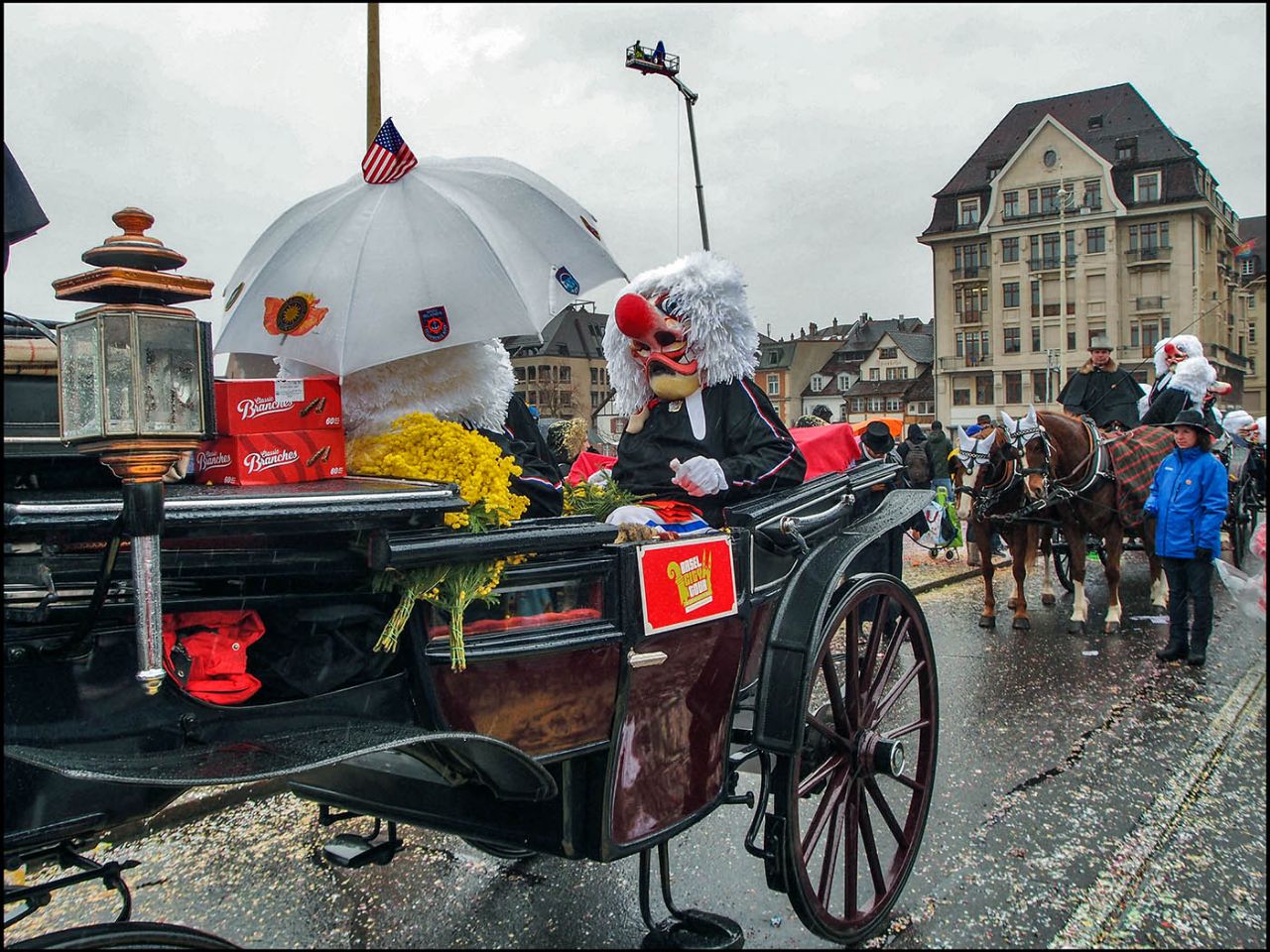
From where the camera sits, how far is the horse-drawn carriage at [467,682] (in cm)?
165

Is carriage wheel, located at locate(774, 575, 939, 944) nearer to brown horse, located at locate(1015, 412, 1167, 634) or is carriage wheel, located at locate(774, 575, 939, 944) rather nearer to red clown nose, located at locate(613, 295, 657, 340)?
red clown nose, located at locate(613, 295, 657, 340)

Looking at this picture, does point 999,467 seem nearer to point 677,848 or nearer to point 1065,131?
point 1065,131

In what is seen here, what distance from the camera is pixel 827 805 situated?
3018mm

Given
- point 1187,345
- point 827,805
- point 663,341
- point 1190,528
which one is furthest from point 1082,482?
point 827,805

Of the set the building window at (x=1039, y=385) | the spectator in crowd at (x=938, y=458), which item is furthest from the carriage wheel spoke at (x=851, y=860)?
the building window at (x=1039, y=385)

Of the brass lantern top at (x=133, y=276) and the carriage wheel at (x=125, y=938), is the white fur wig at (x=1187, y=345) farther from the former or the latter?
the carriage wheel at (x=125, y=938)

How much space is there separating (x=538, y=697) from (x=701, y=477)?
109 cm

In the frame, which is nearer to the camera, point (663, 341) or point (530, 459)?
point (530, 459)

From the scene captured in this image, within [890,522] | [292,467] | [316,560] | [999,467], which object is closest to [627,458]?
[890,522]

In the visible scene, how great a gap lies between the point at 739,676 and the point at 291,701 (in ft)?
4.37

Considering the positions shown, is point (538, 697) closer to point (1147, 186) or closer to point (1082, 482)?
point (1147, 186)

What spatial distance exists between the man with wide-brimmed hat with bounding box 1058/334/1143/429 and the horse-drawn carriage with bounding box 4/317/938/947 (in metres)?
7.18

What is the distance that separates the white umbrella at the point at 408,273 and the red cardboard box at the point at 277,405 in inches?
9.1

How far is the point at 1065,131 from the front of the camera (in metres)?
4.41
